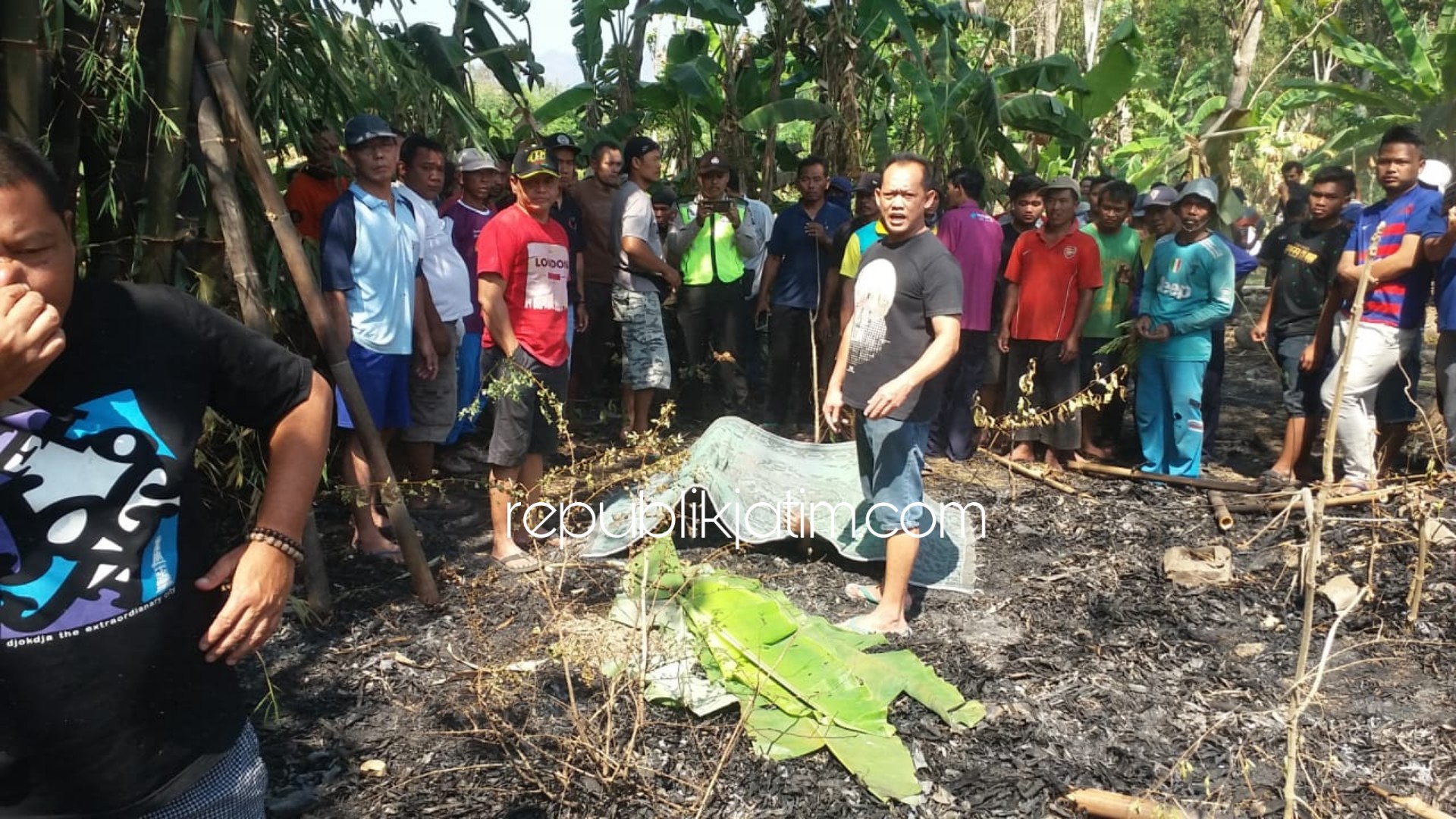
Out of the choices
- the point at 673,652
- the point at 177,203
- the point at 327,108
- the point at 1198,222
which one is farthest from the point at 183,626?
the point at 1198,222

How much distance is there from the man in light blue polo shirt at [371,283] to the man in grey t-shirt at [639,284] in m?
1.98

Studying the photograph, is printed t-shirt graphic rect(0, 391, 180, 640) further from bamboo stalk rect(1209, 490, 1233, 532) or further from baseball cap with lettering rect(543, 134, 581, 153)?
bamboo stalk rect(1209, 490, 1233, 532)

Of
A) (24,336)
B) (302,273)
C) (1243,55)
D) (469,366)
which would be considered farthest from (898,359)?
(1243,55)

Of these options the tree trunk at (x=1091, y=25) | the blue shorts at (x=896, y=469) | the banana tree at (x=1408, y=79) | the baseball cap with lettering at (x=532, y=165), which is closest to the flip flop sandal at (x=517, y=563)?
the blue shorts at (x=896, y=469)

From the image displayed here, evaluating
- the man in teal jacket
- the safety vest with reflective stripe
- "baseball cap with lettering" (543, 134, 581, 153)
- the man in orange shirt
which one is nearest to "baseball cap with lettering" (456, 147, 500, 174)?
"baseball cap with lettering" (543, 134, 581, 153)

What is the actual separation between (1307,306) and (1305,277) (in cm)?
18

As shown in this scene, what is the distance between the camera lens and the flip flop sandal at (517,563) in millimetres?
4523

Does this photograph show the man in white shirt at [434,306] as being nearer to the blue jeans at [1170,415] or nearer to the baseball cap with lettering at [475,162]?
the baseball cap with lettering at [475,162]

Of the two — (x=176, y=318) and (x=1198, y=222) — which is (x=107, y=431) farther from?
(x=1198, y=222)

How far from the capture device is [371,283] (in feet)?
14.3

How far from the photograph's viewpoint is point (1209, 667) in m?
3.90

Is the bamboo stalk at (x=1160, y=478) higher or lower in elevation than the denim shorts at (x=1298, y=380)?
lower

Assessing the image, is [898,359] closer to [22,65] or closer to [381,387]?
[381,387]

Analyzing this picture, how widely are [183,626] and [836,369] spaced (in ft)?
9.86
